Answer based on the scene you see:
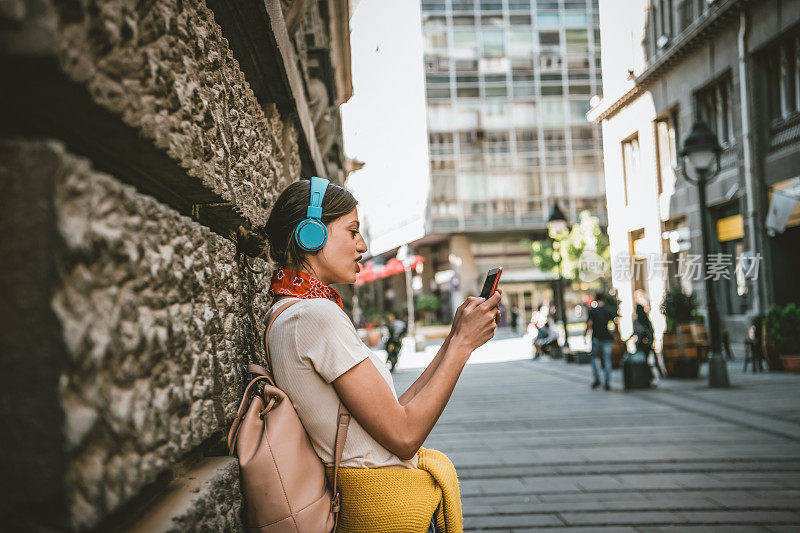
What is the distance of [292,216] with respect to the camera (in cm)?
196

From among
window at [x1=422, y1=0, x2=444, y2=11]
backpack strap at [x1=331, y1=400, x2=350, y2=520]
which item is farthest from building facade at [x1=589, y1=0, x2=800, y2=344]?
window at [x1=422, y1=0, x2=444, y2=11]

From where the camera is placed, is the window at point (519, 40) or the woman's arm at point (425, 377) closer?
the woman's arm at point (425, 377)

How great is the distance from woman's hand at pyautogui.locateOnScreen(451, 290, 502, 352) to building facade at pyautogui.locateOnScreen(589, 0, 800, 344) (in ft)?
37.4

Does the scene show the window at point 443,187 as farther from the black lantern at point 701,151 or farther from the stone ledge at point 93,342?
the stone ledge at point 93,342

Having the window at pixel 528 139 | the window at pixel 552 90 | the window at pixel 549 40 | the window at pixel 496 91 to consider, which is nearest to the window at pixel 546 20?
the window at pixel 549 40

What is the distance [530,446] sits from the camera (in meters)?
7.13

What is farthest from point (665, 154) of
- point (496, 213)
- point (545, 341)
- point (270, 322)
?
point (496, 213)

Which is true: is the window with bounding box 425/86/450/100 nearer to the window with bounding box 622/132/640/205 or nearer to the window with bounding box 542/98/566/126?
the window with bounding box 542/98/566/126

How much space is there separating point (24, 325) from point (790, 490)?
5710 millimetres

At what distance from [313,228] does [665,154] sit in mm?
15902

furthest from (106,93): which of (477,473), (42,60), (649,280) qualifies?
(649,280)

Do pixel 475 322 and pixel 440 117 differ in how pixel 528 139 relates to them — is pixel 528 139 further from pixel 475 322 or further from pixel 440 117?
pixel 475 322

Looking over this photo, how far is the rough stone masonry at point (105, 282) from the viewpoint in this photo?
715mm

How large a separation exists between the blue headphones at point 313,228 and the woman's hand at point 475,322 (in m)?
0.47
